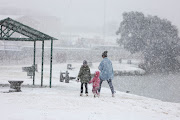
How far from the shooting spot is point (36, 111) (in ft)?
27.7

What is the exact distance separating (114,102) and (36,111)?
3.53 m

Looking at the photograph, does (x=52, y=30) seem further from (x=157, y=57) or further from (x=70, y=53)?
(x=157, y=57)

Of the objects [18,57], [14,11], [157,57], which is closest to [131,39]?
[157,57]

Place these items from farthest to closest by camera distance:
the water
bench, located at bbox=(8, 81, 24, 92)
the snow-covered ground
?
the water
bench, located at bbox=(8, 81, 24, 92)
the snow-covered ground

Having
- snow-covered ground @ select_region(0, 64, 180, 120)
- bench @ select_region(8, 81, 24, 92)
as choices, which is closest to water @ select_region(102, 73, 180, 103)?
snow-covered ground @ select_region(0, 64, 180, 120)

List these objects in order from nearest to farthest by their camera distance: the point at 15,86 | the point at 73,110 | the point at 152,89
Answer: the point at 73,110
the point at 15,86
the point at 152,89

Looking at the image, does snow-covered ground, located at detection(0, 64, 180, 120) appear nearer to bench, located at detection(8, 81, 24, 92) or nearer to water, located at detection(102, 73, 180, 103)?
bench, located at detection(8, 81, 24, 92)

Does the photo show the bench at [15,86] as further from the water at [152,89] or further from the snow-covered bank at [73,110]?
the water at [152,89]

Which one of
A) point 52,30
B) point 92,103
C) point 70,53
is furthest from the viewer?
point 52,30

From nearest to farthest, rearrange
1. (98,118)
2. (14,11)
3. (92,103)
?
(98,118) < (92,103) < (14,11)

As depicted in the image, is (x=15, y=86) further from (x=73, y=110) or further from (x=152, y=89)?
(x=152, y=89)

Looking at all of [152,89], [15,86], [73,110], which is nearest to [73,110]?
[73,110]

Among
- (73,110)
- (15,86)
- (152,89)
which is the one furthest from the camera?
(152,89)

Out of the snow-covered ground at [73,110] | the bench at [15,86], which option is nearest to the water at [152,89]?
the snow-covered ground at [73,110]
